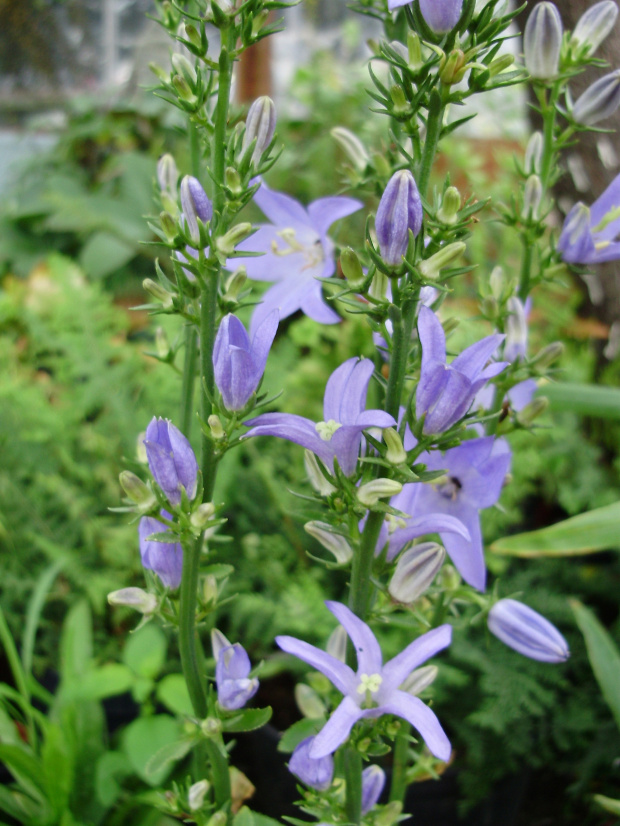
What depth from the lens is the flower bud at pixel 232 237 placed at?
0.48 meters

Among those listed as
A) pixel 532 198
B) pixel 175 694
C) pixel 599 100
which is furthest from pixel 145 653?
pixel 599 100

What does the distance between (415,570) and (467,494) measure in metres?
→ 0.11

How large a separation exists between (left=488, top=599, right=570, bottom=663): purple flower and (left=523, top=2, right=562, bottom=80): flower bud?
1.59ft

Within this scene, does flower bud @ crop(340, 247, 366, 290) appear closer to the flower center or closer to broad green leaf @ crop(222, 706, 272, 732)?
the flower center

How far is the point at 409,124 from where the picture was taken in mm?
503

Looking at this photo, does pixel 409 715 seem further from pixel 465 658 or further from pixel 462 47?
pixel 465 658

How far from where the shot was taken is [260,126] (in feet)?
1.74

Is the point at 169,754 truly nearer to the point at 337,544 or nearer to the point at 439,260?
the point at 337,544

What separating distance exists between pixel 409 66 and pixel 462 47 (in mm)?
45

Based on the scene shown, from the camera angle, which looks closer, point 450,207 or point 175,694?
point 450,207

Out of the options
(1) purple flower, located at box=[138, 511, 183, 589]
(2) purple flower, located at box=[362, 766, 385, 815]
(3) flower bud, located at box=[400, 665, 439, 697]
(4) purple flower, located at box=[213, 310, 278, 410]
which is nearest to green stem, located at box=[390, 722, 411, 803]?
(2) purple flower, located at box=[362, 766, 385, 815]

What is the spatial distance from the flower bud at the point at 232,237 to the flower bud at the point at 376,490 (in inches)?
7.5

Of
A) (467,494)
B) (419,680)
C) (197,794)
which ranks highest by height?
(467,494)

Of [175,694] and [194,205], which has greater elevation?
[194,205]
